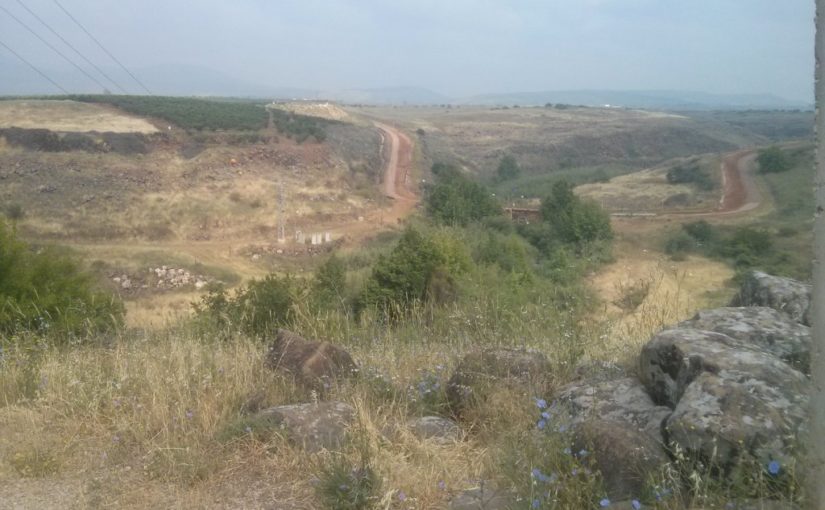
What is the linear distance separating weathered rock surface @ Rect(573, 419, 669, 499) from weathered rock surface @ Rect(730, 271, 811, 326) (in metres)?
2.02

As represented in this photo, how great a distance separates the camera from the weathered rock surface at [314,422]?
12.3 feet

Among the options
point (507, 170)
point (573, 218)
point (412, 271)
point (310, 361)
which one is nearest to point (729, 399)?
point (310, 361)

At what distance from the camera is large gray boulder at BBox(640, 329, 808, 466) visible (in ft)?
9.20

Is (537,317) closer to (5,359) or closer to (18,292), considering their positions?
(5,359)

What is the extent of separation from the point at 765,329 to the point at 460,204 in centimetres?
4083

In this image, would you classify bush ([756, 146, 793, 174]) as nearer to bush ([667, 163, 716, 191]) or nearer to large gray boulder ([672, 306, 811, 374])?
bush ([667, 163, 716, 191])

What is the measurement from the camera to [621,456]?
297 cm

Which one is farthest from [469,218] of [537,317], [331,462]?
[331,462]

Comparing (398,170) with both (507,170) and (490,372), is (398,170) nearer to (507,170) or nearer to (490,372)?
(507,170)

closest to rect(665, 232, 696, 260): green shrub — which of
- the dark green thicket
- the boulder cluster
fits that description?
the boulder cluster

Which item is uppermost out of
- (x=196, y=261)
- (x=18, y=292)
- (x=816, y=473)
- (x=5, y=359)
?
(x=816, y=473)

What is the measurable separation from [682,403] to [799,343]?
1.27 meters

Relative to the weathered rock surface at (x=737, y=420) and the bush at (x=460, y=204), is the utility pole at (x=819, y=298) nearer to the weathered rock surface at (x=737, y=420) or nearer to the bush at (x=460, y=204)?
the weathered rock surface at (x=737, y=420)

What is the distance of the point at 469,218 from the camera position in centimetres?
4334
